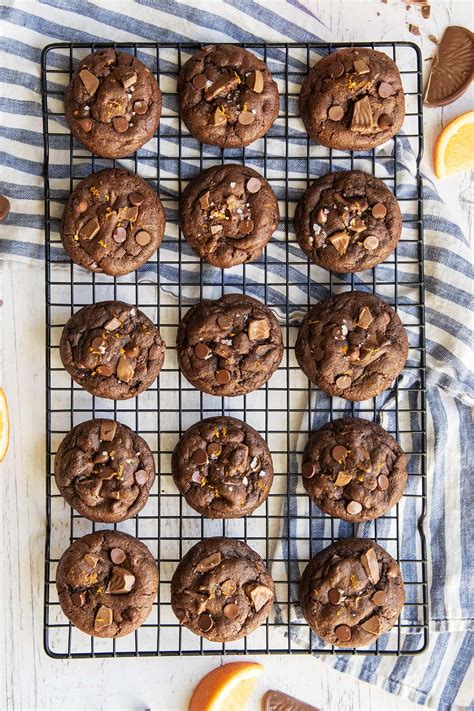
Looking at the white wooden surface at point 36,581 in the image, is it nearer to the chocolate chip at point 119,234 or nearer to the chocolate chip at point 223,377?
the chocolate chip at point 119,234

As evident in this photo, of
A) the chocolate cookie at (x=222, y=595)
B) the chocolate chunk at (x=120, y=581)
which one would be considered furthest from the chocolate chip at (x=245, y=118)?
the chocolate chunk at (x=120, y=581)

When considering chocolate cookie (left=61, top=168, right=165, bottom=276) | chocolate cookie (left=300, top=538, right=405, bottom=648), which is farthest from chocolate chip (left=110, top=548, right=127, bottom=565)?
chocolate cookie (left=61, top=168, right=165, bottom=276)

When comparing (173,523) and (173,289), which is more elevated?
(173,289)

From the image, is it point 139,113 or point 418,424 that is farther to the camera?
point 418,424

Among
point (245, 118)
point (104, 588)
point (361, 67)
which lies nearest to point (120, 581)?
point (104, 588)

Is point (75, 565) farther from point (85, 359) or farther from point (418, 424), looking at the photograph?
point (418, 424)

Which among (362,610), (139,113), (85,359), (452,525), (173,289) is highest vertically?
(139,113)

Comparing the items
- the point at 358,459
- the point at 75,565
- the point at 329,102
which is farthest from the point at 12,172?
the point at 358,459
